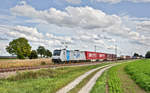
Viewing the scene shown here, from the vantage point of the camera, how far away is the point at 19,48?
7131 centimetres

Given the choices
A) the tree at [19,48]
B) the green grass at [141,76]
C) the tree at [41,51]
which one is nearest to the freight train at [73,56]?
the green grass at [141,76]

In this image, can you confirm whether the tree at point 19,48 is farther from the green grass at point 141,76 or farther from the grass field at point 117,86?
the grass field at point 117,86

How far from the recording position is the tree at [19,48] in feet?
234

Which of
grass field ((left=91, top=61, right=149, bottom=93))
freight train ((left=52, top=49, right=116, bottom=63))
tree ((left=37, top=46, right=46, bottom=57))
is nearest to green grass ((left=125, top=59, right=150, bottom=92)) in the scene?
grass field ((left=91, top=61, right=149, bottom=93))

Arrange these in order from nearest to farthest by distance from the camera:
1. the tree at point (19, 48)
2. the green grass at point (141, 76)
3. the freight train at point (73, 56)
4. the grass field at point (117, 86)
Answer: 1. the grass field at point (117, 86)
2. the green grass at point (141, 76)
3. the freight train at point (73, 56)
4. the tree at point (19, 48)

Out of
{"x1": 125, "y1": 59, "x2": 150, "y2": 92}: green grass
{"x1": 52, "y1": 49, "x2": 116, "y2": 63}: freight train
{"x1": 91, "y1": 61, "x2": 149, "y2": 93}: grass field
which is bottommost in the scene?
{"x1": 91, "y1": 61, "x2": 149, "y2": 93}: grass field

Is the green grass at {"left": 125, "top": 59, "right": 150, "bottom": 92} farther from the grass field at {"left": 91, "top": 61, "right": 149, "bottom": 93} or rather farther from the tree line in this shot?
the tree line

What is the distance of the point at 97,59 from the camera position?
6944 centimetres

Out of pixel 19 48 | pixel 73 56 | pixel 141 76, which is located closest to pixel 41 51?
pixel 19 48

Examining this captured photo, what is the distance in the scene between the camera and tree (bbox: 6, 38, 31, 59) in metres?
71.3

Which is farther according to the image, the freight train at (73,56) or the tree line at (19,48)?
the tree line at (19,48)

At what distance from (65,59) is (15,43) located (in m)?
37.8

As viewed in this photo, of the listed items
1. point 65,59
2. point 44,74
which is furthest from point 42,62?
point 44,74

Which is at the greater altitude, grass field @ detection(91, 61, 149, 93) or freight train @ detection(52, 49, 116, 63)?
freight train @ detection(52, 49, 116, 63)
